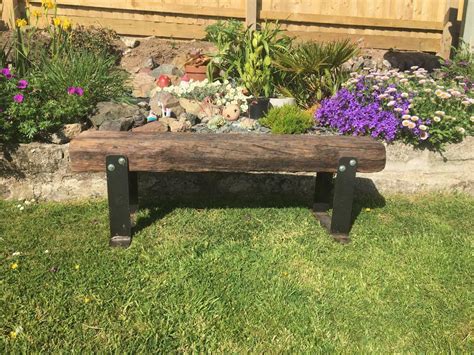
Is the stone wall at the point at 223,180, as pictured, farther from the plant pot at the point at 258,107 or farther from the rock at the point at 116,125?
the plant pot at the point at 258,107

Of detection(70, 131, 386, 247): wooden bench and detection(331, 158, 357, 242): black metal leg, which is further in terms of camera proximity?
detection(331, 158, 357, 242): black metal leg

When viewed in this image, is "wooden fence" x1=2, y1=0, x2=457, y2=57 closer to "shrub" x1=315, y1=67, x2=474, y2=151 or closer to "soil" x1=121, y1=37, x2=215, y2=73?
"soil" x1=121, y1=37, x2=215, y2=73

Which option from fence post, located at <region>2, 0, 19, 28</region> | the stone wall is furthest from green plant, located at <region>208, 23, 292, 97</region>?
fence post, located at <region>2, 0, 19, 28</region>

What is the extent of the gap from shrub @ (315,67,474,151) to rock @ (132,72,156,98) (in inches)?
83.5

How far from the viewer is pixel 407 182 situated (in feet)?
14.4

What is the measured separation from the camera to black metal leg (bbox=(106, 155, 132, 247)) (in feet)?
10.0

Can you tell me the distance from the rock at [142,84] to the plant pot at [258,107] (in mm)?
1348

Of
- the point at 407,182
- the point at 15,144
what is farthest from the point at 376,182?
the point at 15,144

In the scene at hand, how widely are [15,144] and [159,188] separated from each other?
4.02 feet

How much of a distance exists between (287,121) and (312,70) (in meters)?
1.22

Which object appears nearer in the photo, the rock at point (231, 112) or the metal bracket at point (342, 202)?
the metal bracket at point (342, 202)

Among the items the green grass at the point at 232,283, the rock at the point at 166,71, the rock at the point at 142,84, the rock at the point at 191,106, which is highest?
the rock at the point at 166,71

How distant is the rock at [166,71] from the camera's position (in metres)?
6.31

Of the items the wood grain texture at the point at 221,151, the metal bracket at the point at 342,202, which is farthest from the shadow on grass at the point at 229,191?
the wood grain texture at the point at 221,151
